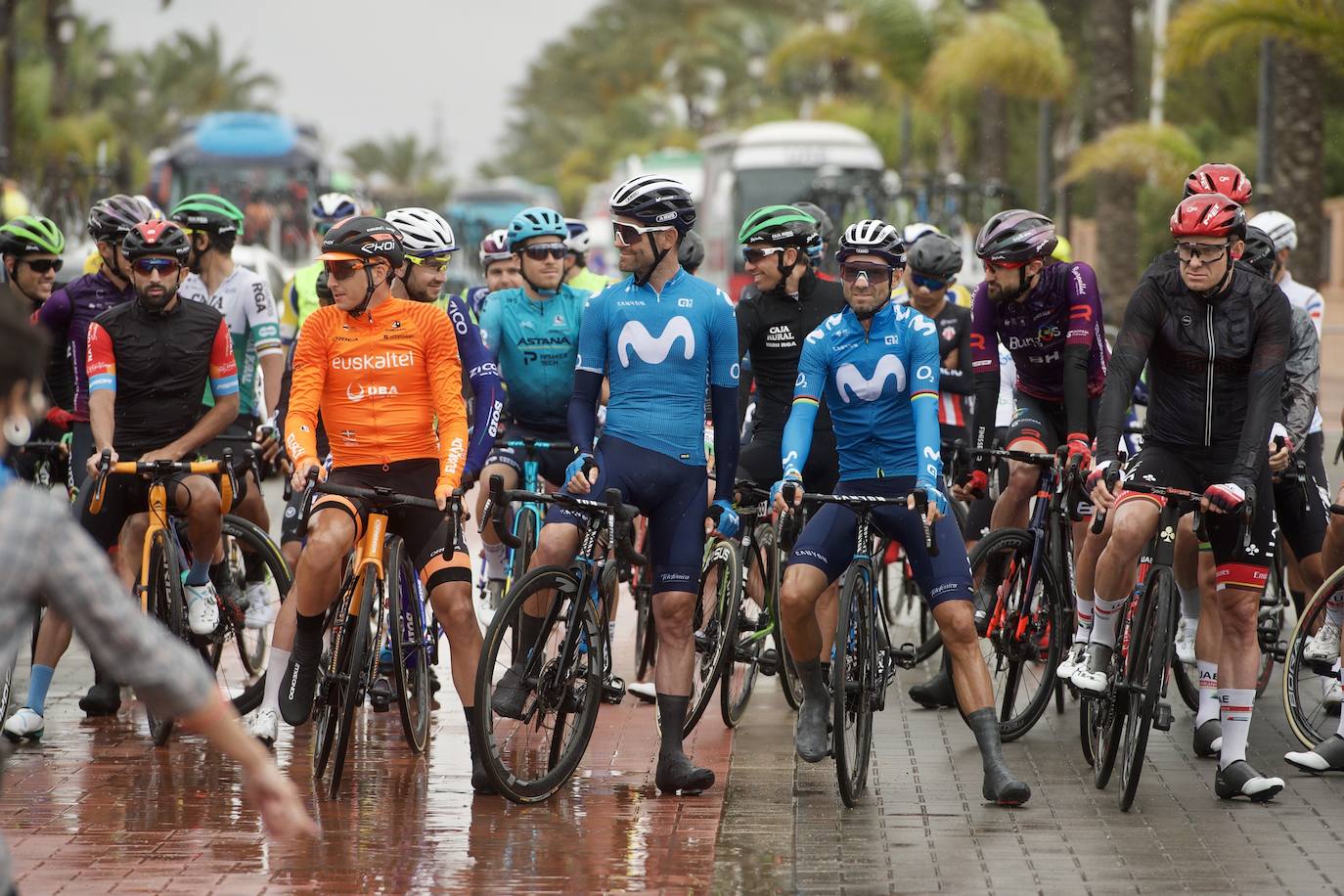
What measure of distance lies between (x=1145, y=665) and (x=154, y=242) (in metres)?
4.40

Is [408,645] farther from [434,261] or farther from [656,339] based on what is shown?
[434,261]

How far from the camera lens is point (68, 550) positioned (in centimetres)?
342

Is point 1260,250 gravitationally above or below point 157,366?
above

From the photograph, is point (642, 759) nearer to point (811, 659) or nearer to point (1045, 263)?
point (811, 659)

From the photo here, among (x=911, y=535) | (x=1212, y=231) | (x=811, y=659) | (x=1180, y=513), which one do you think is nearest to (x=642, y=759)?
(x=811, y=659)

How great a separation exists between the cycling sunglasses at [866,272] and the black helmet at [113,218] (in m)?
3.34

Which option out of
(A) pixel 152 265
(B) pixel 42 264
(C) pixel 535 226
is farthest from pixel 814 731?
(B) pixel 42 264

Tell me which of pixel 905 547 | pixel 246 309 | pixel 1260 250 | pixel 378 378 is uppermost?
pixel 1260 250

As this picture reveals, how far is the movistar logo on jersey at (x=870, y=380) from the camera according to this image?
298 inches

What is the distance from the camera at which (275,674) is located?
7.72 meters

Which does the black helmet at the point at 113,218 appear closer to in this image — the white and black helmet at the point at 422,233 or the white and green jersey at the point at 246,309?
the white and green jersey at the point at 246,309

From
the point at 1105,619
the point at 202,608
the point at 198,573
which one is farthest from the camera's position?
the point at 198,573

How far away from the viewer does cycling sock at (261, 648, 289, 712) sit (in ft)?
25.0

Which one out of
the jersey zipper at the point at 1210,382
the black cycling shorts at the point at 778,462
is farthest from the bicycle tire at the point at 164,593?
the jersey zipper at the point at 1210,382
